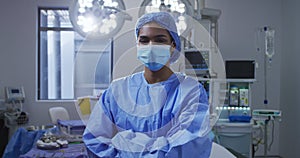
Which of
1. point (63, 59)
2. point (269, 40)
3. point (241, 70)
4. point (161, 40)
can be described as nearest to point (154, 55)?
point (161, 40)

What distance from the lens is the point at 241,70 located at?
3.16m

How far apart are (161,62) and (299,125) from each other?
3.07 meters

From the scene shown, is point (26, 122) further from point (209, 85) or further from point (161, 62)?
point (161, 62)

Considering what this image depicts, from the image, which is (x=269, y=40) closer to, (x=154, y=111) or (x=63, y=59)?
(x=63, y=59)

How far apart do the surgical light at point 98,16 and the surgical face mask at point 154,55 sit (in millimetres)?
1131

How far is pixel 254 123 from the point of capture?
3047 millimetres

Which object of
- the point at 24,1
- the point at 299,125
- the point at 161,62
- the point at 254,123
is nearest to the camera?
the point at 161,62

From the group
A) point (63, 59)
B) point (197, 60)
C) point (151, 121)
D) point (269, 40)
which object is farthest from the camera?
point (63, 59)

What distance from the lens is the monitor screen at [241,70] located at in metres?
3.12

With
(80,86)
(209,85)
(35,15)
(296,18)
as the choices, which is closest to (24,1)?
(35,15)

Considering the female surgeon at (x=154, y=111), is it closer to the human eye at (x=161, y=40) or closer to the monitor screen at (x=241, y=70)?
the human eye at (x=161, y=40)

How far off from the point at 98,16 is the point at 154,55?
4.42 feet

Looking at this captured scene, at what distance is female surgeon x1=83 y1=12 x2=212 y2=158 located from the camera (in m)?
0.97

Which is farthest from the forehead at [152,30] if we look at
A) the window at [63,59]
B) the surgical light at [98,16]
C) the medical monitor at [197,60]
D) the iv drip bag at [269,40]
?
the window at [63,59]
